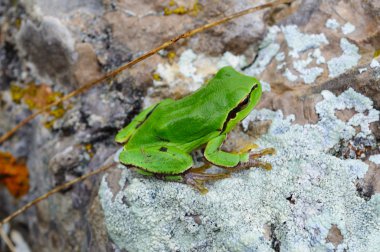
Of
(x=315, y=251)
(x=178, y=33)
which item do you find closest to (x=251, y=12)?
(x=178, y=33)

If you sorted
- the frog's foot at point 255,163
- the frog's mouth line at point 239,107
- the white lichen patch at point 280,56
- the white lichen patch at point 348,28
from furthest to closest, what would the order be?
the white lichen patch at point 280,56
the white lichen patch at point 348,28
the frog's mouth line at point 239,107
the frog's foot at point 255,163

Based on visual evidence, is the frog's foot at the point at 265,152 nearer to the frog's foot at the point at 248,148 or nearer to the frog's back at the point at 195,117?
the frog's foot at the point at 248,148

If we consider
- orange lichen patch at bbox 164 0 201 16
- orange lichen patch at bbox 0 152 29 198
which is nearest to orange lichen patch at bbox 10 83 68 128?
orange lichen patch at bbox 0 152 29 198

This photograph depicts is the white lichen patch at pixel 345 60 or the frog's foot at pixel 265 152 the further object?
the white lichen patch at pixel 345 60

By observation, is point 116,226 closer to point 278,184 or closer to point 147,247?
point 147,247

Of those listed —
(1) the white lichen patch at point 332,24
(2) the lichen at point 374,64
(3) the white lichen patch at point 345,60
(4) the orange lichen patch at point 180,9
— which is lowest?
(3) the white lichen patch at point 345,60

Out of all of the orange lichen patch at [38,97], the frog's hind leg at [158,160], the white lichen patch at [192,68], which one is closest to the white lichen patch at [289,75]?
the white lichen patch at [192,68]
